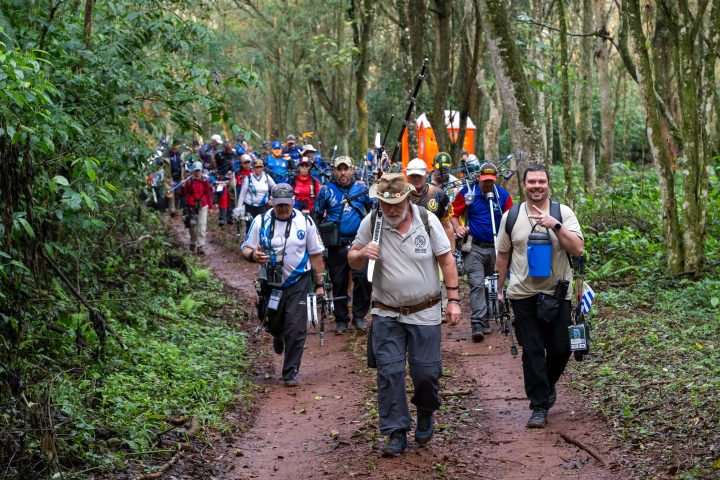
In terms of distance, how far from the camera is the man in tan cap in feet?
22.8

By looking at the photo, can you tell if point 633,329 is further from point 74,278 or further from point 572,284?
point 74,278

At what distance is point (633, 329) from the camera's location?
10.1 meters

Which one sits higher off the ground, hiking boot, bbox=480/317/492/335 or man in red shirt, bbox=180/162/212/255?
man in red shirt, bbox=180/162/212/255

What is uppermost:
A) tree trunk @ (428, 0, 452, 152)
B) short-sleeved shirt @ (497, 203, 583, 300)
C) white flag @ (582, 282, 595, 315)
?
tree trunk @ (428, 0, 452, 152)

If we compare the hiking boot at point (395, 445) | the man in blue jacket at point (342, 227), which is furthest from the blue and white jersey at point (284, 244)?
the hiking boot at point (395, 445)

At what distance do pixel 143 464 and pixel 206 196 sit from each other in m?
14.1

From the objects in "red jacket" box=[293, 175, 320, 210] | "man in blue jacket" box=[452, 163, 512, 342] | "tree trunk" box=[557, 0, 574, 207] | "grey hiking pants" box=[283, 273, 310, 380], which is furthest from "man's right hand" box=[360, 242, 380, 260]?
"red jacket" box=[293, 175, 320, 210]

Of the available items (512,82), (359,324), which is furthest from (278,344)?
(512,82)

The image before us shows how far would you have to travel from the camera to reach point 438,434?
7.61 metres

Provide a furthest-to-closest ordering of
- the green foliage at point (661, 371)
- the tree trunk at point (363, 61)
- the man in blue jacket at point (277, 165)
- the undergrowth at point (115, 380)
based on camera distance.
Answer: the tree trunk at point (363, 61) → the man in blue jacket at point (277, 165) → the green foliage at point (661, 371) → the undergrowth at point (115, 380)

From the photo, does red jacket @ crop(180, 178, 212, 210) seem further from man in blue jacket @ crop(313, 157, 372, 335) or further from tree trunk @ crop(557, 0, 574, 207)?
tree trunk @ crop(557, 0, 574, 207)

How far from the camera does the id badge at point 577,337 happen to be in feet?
24.0

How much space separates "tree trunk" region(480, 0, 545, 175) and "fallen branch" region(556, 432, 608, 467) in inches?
229

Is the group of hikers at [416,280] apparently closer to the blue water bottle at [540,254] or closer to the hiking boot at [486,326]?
the blue water bottle at [540,254]
